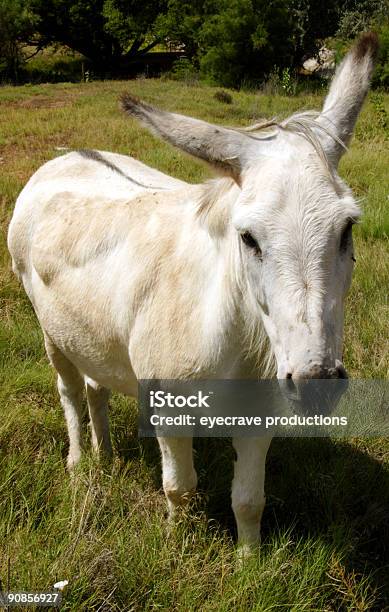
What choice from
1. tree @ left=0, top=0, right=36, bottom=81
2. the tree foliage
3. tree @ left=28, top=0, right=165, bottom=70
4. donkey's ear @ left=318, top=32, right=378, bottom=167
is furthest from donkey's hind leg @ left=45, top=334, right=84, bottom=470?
tree @ left=28, top=0, right=165, bottom=70

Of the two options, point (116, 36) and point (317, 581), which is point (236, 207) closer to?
point (317, 581)

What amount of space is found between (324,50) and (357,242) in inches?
1118

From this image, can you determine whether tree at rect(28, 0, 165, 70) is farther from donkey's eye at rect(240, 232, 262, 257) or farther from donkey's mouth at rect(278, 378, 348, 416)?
donkey's mouth at rect(278, 378, 348, 416)

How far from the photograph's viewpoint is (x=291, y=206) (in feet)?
5.64

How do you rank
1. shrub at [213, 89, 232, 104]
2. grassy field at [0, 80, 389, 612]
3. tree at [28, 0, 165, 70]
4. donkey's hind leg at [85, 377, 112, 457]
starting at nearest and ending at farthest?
grassy field at [0, 80, 389, 612], donkey's hind leg at [85, 377, 112, 457], shrub at [213, 89, 232, 104], tree at [28, 0, 165, 70]

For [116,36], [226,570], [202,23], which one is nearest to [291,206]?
[226,570]

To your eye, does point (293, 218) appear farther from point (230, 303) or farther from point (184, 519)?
point (184, 519)

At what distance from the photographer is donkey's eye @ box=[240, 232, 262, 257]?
1.80 m

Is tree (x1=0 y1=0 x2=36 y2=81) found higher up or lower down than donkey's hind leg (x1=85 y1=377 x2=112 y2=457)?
higher up

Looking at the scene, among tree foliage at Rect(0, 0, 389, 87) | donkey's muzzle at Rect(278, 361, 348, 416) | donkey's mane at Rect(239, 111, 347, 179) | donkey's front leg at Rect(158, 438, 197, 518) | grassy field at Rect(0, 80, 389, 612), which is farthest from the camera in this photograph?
tree foliage at Rect(0, 0, 389, 87)

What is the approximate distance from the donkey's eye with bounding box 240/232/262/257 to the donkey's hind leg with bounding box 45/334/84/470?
1811 mm

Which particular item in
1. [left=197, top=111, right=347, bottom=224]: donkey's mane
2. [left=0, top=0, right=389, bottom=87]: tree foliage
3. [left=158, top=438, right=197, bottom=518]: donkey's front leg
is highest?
[left=0, top=0, right=389, bottom=87]: tree foliage

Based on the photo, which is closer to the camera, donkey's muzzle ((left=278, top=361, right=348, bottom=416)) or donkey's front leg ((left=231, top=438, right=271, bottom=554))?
donkey's muzzle ((left=278, top=361, right=348, bottom=416))

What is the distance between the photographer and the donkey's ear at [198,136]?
1902 mm
